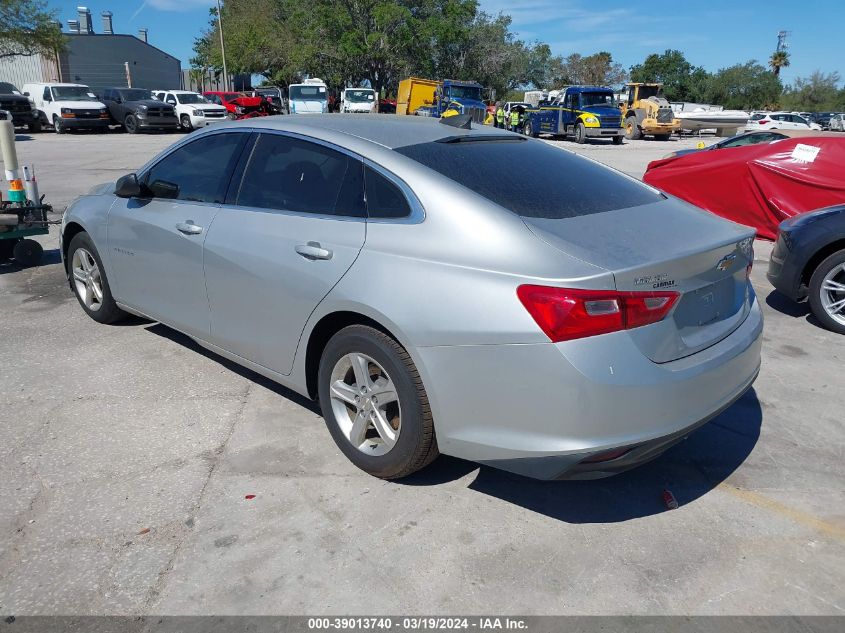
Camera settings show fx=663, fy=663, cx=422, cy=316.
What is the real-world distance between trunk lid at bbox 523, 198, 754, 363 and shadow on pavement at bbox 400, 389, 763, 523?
0.82 metres

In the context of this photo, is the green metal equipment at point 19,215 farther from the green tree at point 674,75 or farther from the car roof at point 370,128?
the green tree at point 674,75

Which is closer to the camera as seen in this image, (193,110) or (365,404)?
(365,404)

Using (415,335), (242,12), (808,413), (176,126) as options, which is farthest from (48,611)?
(242,12)

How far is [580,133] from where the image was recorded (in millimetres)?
31078

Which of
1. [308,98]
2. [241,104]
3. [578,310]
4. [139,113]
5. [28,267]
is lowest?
[28,267]

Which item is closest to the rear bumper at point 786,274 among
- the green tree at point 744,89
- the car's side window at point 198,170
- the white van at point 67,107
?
the car's side window at point 198,170

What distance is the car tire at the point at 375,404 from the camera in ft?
9.44

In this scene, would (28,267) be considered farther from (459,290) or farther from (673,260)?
(673,260)

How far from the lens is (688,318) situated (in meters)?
2.76

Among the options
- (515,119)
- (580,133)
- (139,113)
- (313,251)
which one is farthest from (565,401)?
(515,119)

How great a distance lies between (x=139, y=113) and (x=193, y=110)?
2496 mm

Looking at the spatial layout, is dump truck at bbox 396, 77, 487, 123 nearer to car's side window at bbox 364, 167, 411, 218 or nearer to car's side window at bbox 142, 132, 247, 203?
car's side window at bbox 142, 132, 247, 203

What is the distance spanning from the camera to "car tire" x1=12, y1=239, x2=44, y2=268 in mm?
7059

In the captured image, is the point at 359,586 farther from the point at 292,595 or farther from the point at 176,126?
the point at 176,126
